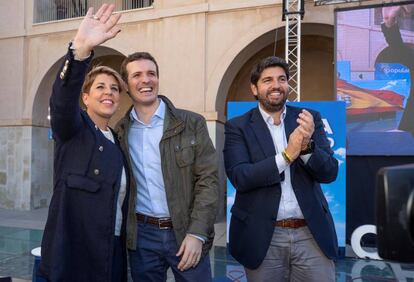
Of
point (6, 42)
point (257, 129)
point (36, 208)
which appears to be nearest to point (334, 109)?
point (257, 129)

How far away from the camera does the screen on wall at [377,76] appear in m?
7.25

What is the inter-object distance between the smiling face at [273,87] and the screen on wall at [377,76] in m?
5.27

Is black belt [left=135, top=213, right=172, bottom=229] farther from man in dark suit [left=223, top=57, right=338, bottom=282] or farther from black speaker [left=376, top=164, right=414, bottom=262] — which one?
black speaker [left=376, top=164, right=414, bottom=262]

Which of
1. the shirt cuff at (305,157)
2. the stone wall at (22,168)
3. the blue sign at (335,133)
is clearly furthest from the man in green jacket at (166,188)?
the stone wall at (22,168)

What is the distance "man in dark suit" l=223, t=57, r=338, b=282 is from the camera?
7.70 feet

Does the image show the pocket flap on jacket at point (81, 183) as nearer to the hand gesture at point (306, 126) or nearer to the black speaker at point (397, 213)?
the hand gesture at point (306, 126)

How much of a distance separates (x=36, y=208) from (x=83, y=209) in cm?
992

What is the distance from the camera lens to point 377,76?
7.39m

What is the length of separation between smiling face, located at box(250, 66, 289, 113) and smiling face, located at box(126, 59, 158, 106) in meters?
0.63

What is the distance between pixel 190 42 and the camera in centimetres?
923

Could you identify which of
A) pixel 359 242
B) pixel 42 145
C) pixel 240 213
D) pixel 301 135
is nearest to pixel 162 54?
pixel 42 145

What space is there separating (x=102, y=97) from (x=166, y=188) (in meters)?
0.61

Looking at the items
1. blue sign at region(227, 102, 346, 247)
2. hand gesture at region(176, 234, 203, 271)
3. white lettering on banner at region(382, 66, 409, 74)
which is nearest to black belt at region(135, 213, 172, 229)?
hand gesture at region(176, 234, 203, 271)

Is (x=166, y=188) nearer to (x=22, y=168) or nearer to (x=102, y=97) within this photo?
(x=102, y=97)
